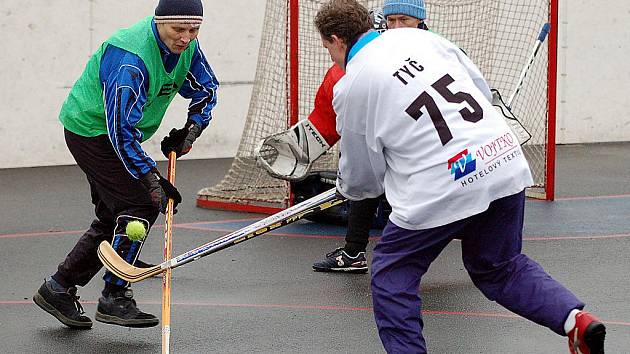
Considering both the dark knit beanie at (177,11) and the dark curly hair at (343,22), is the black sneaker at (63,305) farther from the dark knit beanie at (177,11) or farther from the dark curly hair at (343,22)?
the dark curly hair at (343,22)

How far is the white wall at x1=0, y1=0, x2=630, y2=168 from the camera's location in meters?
12.1

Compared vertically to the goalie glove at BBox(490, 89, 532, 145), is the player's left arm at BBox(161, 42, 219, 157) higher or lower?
higher

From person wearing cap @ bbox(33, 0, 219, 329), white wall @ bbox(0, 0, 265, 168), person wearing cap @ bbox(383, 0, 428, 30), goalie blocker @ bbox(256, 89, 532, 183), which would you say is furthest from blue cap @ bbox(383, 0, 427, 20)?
white wall @ bbox(0, 0, 265, 168)

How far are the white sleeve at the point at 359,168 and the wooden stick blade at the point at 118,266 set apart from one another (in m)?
1.28

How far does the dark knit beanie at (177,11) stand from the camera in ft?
18.0

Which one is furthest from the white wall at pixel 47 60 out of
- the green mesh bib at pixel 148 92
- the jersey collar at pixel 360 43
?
the jersey collar at pixel 360 43

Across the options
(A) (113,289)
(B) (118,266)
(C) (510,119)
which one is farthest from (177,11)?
(C) (510,119)

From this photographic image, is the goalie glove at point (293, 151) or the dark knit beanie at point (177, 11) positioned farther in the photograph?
the goalie glove at point (293, 151)

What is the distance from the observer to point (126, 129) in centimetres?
538

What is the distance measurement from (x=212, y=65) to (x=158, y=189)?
7404 millimetres

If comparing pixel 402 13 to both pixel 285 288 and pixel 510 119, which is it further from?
pixel 510 119

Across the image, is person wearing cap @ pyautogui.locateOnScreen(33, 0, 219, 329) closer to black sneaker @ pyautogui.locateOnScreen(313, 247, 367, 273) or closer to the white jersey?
the white jersey

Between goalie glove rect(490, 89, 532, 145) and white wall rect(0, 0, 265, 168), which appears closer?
goalie glove rect(490, 89, 532, 145)

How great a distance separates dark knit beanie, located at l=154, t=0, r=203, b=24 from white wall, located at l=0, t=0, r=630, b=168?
22.8ft
